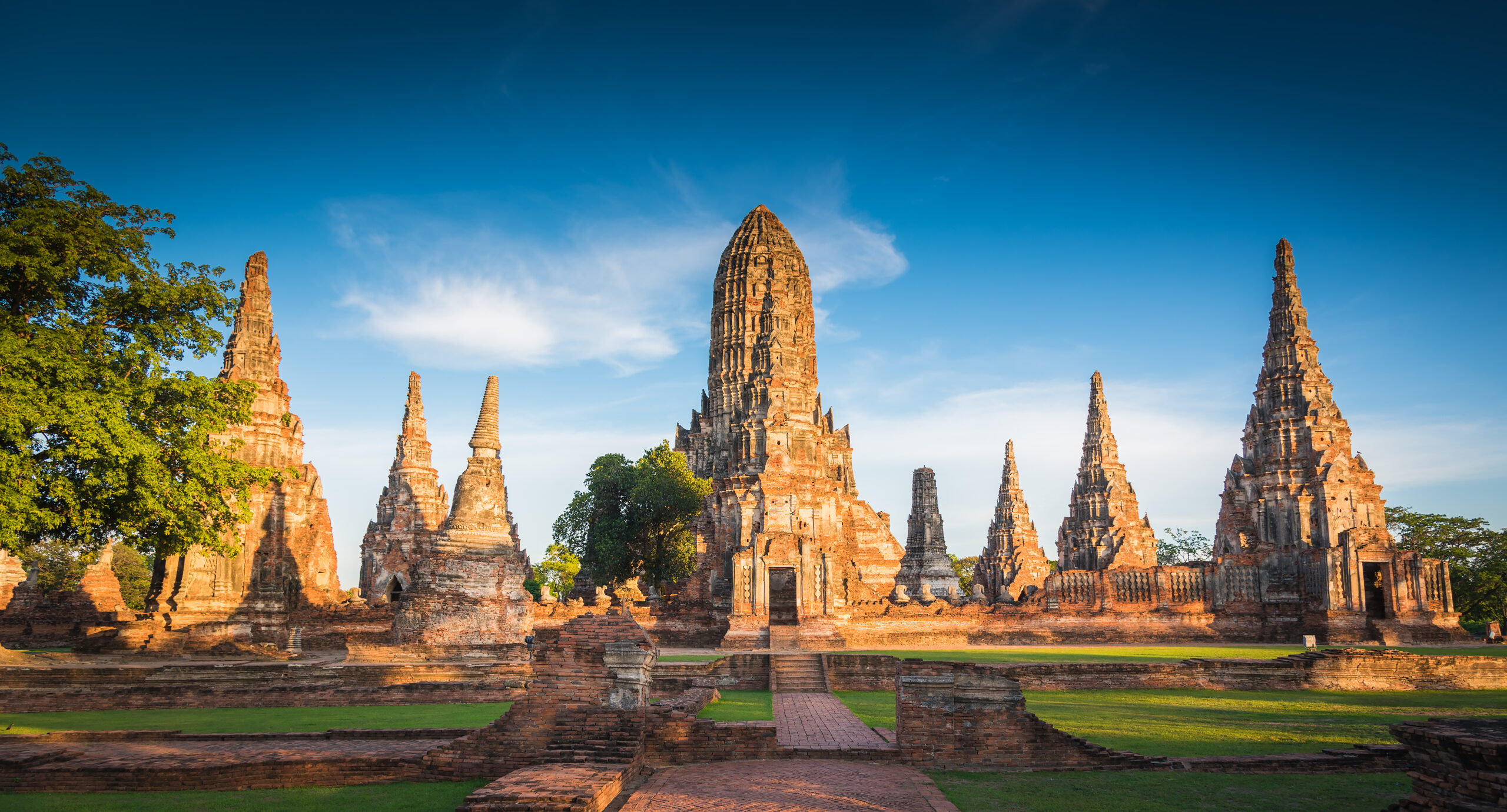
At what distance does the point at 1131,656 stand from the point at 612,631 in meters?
18.4

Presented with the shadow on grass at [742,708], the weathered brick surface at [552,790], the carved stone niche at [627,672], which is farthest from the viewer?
the shadow on grass at [742,708]

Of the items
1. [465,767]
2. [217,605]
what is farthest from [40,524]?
[217,605]

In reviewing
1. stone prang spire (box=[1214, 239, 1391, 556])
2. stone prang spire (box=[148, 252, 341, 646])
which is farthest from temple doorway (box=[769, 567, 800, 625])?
stone prang spire (box=[1214, 239, 1391, 556])

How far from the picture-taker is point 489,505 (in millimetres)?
22531

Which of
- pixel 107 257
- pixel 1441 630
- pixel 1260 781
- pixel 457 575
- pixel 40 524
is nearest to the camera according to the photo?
pixel 1260 781

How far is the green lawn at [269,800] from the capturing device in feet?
27.7

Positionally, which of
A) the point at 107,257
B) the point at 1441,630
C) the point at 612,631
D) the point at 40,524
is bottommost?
the point at 1441,630

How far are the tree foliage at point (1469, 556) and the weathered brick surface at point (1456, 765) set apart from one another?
4262cm

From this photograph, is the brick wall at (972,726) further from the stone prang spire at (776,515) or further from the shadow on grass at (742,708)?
the stone prang spire at (776,515)

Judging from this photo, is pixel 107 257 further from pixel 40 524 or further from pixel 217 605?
pixel 217 605

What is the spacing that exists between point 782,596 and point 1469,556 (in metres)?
→ 38.5

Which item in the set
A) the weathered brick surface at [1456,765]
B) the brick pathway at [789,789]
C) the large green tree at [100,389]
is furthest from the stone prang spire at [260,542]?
the weathered brick surface at [1456,765]

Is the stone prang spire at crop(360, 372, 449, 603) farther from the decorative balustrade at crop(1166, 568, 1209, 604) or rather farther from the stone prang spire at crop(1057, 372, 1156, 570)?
the stone prang spire at crop(1057, 372, 1156, 570)

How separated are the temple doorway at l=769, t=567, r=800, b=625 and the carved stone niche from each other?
1997cm
